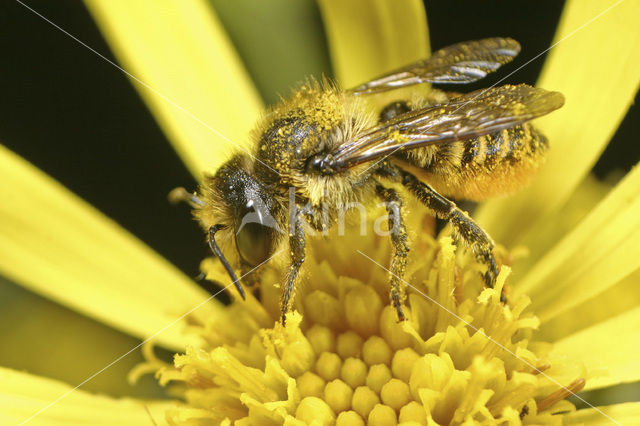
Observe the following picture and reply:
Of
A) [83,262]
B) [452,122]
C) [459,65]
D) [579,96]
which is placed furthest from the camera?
[83,262]

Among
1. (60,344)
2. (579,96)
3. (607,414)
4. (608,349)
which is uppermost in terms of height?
(60,344)

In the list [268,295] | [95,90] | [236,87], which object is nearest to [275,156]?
[268,295]

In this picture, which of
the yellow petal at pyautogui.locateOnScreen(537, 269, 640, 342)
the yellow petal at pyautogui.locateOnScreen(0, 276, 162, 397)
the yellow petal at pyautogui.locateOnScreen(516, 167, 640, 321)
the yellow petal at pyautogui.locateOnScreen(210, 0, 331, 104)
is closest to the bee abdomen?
the yellow petal at pyautogui.locateOnScreen(516, 167, 640, 321)

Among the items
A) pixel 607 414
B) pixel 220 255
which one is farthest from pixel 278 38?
pixel 607 414

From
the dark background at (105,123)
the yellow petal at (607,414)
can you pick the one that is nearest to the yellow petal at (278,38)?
the dark background at (105,123)

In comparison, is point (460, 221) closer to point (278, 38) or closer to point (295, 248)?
point (295, 248)

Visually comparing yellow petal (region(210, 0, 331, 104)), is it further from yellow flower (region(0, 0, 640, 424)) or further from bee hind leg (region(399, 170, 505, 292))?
bee hind leg (region(399, 170, 505, 292))

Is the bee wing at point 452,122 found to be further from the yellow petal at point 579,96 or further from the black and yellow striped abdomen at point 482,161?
the yellow petal at point 579,96
